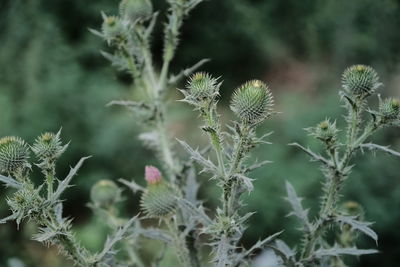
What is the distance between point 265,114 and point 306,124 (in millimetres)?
4334

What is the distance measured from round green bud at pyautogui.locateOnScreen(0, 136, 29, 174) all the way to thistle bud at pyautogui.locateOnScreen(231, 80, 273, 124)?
0.74m

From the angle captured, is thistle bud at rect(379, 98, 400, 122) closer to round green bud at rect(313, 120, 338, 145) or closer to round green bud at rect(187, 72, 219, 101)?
round green bud at rect(313, 120, 338, 145)

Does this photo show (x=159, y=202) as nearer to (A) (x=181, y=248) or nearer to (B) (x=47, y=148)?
(A) (x=181, y=248)

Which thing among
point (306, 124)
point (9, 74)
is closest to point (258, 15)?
point (306, 124)

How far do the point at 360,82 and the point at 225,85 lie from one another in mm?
7084

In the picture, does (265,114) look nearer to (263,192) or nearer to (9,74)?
(263,192)

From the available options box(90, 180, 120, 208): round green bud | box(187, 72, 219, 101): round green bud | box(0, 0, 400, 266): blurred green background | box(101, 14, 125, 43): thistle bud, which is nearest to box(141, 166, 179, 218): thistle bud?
box(90, 180, 120, 208): round green bud

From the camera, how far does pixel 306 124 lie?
19.8 feet

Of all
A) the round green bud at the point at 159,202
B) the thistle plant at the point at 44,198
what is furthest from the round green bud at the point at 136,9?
the thistle plant at the point at 44,198

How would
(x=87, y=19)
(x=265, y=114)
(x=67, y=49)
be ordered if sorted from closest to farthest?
(x=265, y=114), (x=67, y=49), (x=87, y=19)

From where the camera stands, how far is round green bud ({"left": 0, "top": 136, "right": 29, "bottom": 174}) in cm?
181

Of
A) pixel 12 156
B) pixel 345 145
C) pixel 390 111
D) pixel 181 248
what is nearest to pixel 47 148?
pixel 12 156

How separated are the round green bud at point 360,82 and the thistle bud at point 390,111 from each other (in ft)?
0.24

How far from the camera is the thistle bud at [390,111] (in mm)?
2012
